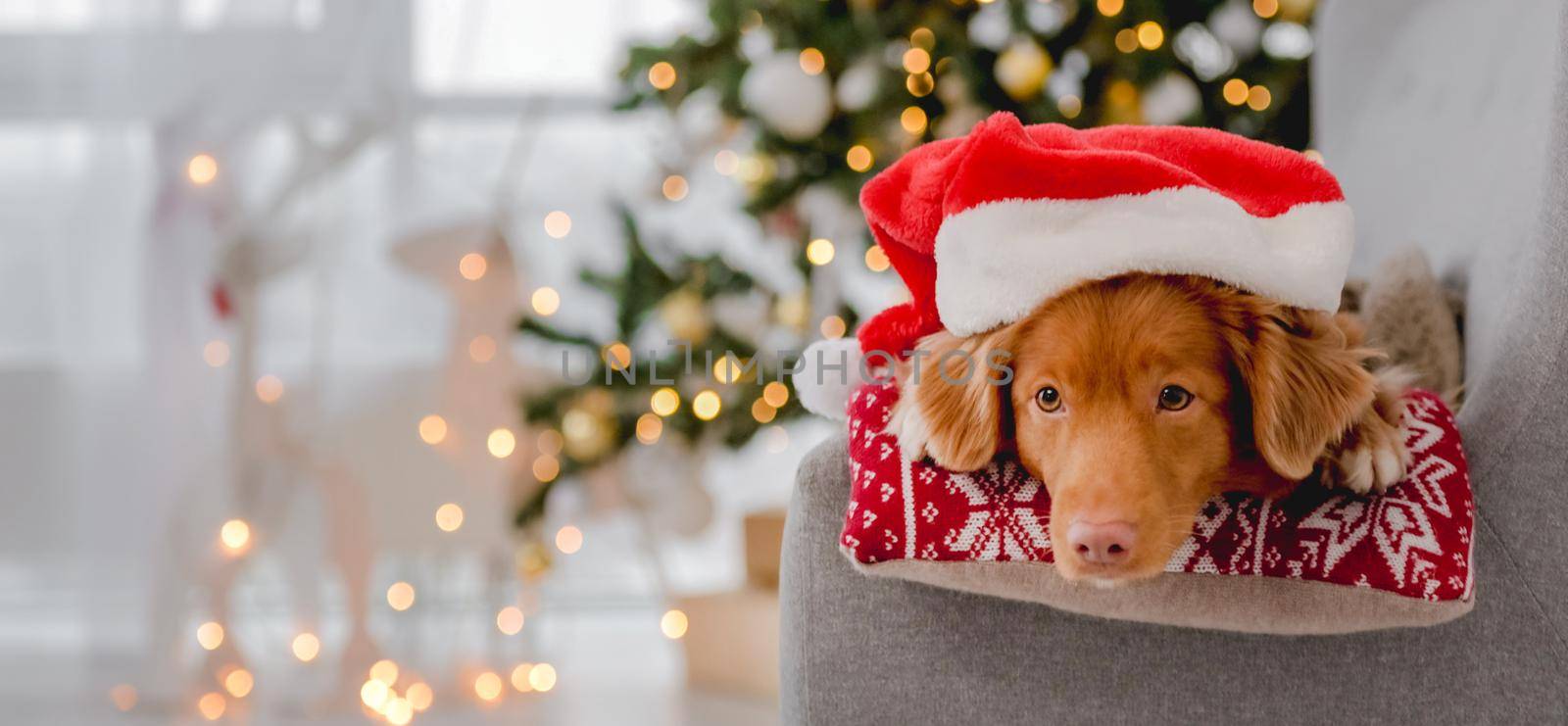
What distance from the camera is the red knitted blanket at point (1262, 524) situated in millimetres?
985

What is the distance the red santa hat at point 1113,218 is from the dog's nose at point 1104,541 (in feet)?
0.66

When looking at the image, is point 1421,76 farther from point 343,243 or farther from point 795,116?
point 343,243

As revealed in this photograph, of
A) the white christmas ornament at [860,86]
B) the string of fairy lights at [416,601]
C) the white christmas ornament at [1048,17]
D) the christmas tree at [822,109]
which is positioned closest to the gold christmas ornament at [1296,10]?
the christmas tree at [822,109]

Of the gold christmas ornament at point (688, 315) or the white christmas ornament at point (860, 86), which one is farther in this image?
the gold christmas ornament at point (688, 315)

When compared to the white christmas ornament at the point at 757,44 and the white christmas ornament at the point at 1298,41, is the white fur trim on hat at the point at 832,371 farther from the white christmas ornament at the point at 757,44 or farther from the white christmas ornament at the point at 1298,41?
the white christmas ornament at the point at 1298,41

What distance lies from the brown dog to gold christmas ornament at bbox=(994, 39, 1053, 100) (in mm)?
1358

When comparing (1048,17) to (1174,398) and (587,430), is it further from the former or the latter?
(1174,398)

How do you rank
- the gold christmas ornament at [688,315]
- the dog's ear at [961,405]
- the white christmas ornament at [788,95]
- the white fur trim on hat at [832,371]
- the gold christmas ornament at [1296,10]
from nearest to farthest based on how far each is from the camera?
the dog's ear at [961,405] → the white fur trim on hat at [832,371] → the white christmas ornament at [788,95] → the gold christmas ornament at [1296,10] → the gold christmas ornament at [688,315]

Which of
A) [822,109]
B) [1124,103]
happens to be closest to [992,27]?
[1124,103]

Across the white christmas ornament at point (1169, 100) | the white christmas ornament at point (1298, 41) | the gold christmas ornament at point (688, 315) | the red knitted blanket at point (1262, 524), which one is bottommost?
the gold christmas ornament at point (688, 315)

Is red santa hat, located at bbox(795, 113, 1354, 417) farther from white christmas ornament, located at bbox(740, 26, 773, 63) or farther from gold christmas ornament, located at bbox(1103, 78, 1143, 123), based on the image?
white christmas ornament, located at bbox(740, 26, 773, 63)

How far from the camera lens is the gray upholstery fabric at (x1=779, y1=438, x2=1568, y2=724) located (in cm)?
107

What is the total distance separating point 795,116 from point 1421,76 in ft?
3.48

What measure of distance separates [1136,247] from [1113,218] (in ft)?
0.10
